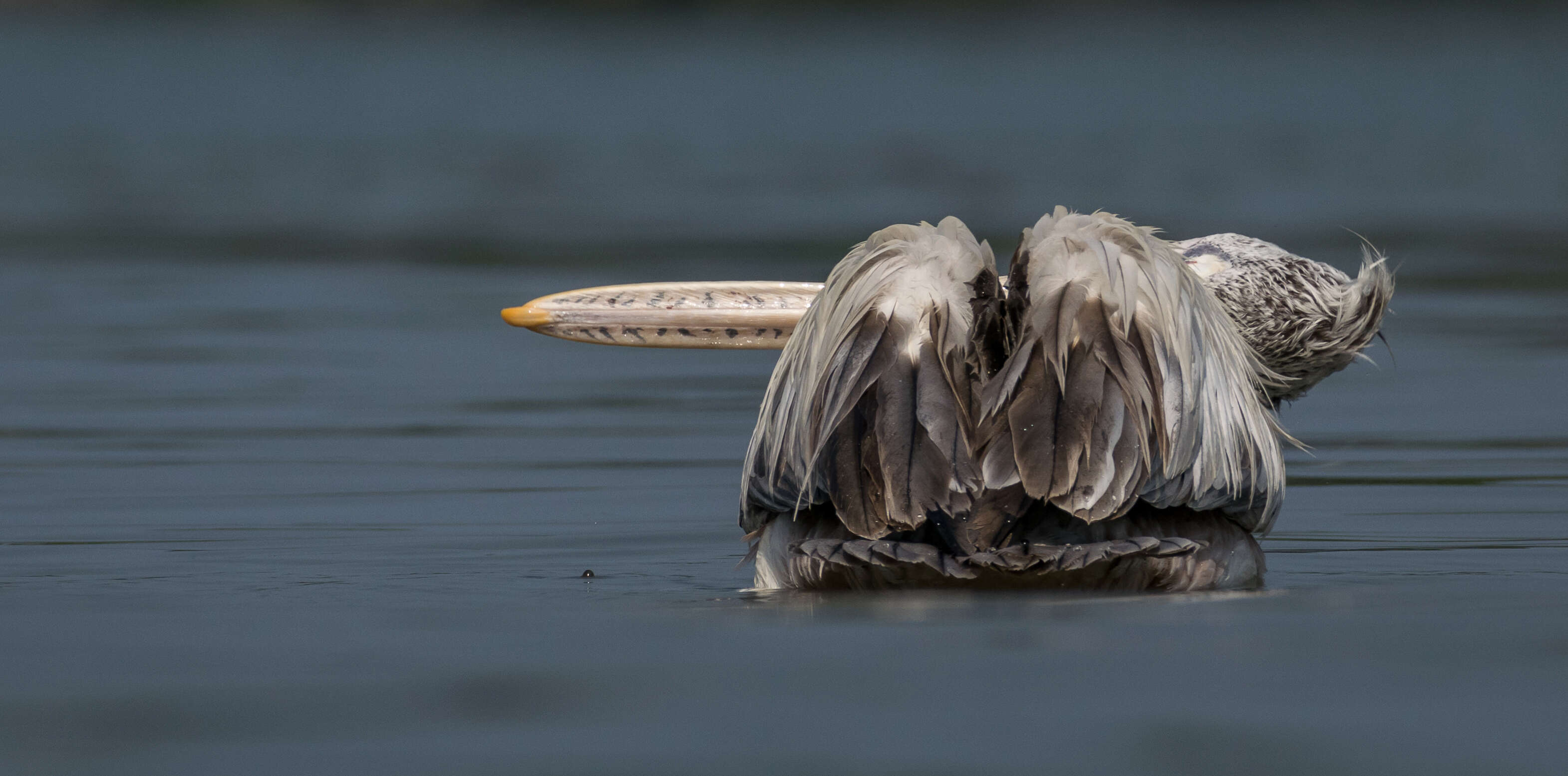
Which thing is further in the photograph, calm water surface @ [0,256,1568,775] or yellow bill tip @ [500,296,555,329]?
yellow bill tip @ [500,296,555,329]

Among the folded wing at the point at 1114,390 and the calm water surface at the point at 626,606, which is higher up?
the folded wing at the point at 1114,390

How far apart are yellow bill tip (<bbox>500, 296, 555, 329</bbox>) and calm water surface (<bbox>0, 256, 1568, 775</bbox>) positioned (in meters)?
0.51

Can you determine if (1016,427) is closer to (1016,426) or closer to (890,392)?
(1016,426)

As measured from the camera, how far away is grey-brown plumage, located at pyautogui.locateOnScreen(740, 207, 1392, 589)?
12.8 feet

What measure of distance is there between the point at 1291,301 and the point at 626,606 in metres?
1.75

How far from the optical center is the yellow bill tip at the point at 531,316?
207 inches

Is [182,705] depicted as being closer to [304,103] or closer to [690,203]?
[690,203]

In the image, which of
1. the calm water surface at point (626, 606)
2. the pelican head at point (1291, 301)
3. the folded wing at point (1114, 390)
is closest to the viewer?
the calm water surface at point (626, 606)

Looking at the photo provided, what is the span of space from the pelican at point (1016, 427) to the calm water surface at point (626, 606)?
0.13 metres

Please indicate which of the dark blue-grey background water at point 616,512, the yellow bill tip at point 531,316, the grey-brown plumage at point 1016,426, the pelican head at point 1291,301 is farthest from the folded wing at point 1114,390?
the yellow bill tip at point 531,316

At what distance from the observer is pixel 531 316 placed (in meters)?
5.28

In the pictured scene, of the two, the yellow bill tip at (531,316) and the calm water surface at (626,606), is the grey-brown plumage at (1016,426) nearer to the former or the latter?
the calm water surface at (626,606)

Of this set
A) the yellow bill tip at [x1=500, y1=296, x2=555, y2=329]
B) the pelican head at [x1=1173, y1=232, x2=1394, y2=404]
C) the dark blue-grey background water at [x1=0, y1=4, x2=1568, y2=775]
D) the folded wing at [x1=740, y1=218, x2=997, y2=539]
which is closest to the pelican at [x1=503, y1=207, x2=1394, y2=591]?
the folded wing at [x1=740, y1=218, x2=997, y2=539]

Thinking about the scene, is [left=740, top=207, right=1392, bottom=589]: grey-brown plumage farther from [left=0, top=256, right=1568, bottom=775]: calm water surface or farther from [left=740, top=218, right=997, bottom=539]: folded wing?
[left=0, top=256, right=1568, bottom=775]: calm water surface
